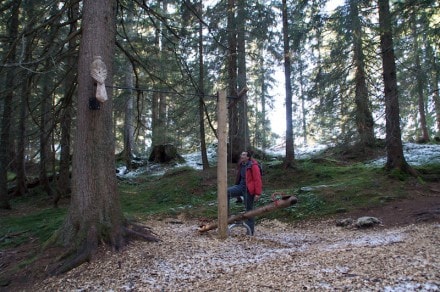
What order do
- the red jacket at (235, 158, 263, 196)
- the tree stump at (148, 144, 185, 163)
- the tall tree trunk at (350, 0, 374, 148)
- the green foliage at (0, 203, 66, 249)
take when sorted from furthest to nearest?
1. the tree stump at (148, 144, 185, 163)
2. the tall tree trunk at (350, 0, 374, 148)
3. the red jacket at (235, 158, 263, 196)
4. the green foliage at (0, 203, 66, 249)

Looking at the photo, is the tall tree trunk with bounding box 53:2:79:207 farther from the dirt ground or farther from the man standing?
the man standing

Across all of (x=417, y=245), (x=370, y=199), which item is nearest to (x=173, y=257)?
(x=417, y=245)

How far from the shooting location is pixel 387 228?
24.0 ft

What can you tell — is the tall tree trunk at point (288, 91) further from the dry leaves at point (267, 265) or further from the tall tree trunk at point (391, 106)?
the dry leaves at point (267, 265)

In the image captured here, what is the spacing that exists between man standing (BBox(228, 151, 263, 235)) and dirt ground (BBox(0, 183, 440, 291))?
82cm

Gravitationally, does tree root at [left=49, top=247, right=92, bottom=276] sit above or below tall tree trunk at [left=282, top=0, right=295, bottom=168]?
Answer: below

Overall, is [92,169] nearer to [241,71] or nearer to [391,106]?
[391,106]

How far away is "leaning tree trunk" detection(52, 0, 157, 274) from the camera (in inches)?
221

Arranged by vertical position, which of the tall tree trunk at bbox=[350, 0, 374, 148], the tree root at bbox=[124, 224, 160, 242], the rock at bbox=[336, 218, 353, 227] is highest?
the tall tree trunk at bbox=[350, 0, 374, 148]

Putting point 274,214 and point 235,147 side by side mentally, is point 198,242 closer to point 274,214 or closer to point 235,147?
point 274,214

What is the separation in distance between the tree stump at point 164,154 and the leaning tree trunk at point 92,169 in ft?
46.6

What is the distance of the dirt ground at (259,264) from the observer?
3980 mm

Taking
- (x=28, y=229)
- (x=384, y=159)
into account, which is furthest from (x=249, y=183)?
(x=384, y=159)

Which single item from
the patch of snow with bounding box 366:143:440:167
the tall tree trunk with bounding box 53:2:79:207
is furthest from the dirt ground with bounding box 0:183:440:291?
the patch of snow with bounding box 366:143:440:167
